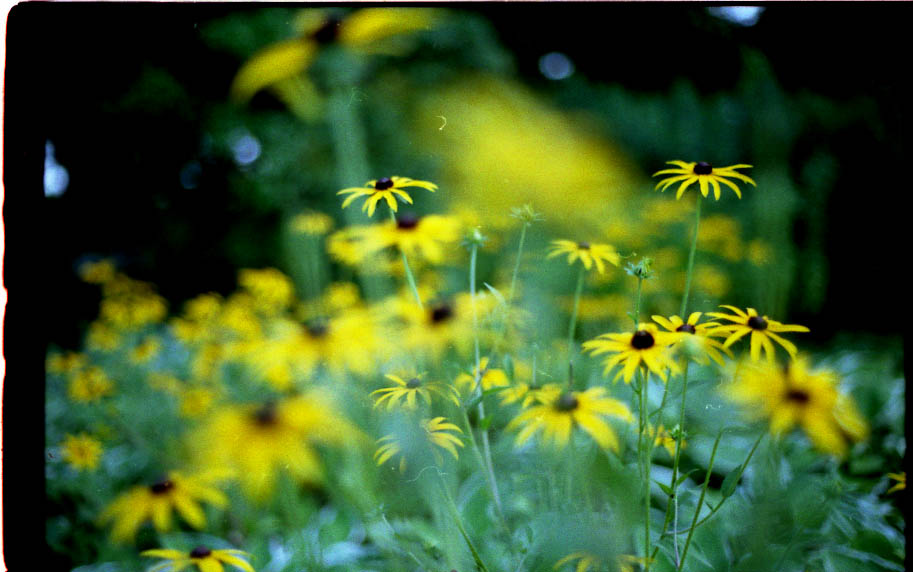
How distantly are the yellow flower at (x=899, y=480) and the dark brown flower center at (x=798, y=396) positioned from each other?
312mm

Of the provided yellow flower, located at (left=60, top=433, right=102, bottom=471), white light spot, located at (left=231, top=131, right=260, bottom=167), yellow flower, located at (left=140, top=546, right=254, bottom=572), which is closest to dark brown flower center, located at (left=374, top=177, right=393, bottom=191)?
yellow flower, located at (left=140, top=546, right=254, bottom=572)

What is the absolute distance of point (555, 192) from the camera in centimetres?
105

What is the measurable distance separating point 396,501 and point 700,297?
30.5 inches

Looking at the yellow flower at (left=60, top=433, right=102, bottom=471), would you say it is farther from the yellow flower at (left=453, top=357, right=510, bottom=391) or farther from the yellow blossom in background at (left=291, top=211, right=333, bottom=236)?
the yellow flower at (left=453, top=357, right=510, bottom=391)

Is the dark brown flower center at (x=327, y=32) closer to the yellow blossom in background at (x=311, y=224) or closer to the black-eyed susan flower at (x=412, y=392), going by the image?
the yellow blossom in background at (x=311, y=224)

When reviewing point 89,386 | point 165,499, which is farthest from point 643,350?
point 89,386

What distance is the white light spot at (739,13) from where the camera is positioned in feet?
2.59

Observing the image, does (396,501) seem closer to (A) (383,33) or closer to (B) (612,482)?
(B) (612,482)

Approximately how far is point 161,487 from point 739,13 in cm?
101

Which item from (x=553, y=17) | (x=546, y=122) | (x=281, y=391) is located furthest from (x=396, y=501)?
(x=546, y=122)

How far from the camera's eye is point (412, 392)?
60 centimetres

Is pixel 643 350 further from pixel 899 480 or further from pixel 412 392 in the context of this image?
pixel 899 480

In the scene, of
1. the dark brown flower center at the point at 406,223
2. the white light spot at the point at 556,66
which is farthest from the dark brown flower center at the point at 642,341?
the white light spot at the point at 556,66

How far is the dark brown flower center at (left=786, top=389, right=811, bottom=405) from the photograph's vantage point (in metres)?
0.56
